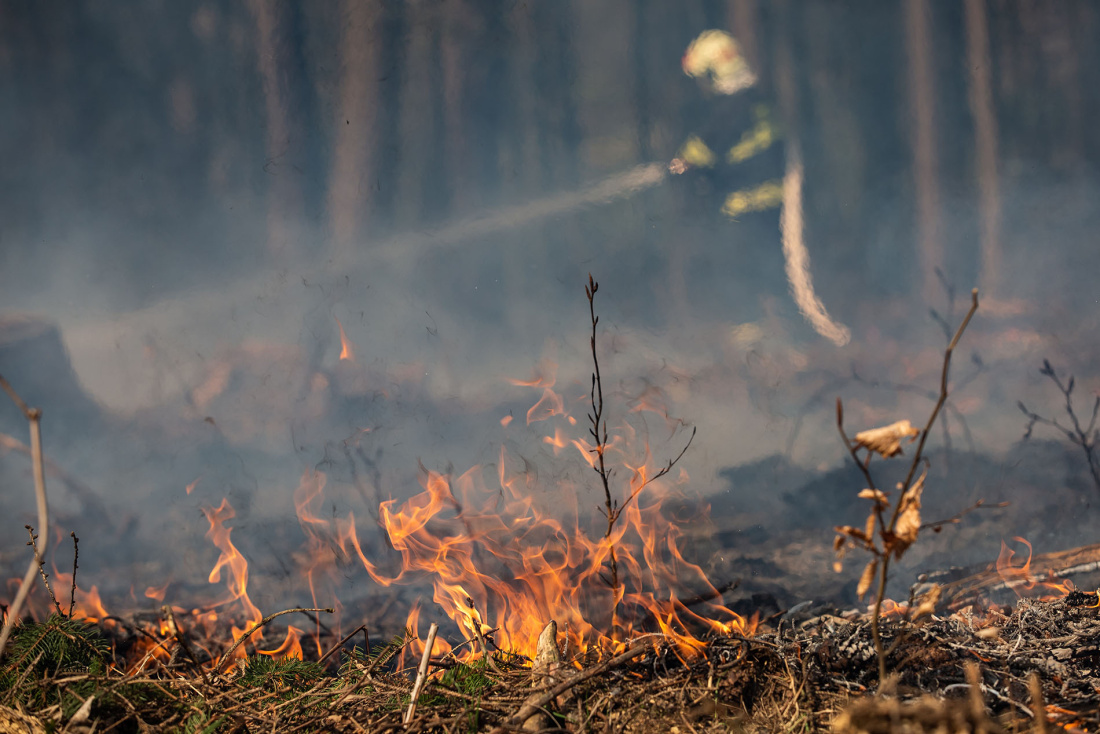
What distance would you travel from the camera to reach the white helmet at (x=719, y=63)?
327 centimetres

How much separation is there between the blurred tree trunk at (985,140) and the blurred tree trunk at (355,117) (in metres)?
3.44

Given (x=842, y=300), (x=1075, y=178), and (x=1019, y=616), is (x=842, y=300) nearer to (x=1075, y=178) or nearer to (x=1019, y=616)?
(x=1075, y=178)

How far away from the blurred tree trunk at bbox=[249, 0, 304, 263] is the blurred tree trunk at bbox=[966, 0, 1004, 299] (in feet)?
13.0

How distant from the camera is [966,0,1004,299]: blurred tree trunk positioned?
122 inches

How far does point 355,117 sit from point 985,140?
11.9ft

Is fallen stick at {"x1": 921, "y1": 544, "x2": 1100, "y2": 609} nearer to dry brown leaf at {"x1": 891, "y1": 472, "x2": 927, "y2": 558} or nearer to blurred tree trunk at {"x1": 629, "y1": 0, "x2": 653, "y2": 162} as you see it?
dry brown leaf at {"x1": 891, "y1": 472, "x2": 927, "y2": 558}

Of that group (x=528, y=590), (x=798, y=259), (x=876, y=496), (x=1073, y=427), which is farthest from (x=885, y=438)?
(x=1073, y=427)

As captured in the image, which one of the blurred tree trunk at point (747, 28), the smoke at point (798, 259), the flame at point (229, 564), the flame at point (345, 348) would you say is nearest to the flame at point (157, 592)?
the flame at point (229, 564)

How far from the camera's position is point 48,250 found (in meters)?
3.78

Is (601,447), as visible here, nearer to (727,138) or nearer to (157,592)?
(727,138)

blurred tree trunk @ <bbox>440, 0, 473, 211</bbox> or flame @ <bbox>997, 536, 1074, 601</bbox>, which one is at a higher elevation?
blurred tree trunk @ <bbox>440, 0, 473, 211</bbox>

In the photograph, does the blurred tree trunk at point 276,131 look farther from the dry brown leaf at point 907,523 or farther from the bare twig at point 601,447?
the dry brown leaf at point 907,523

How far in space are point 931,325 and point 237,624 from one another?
4.27m

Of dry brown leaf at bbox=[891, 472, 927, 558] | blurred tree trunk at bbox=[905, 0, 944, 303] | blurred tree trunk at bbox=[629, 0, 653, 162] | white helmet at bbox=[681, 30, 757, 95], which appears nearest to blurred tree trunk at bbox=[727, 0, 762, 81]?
white helmet at bbox=[681, 30, 757, 95]
